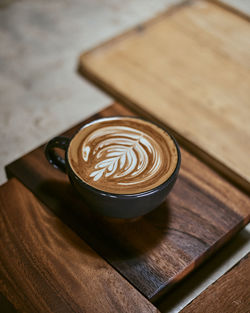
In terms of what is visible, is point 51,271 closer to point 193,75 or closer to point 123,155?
point 123,155

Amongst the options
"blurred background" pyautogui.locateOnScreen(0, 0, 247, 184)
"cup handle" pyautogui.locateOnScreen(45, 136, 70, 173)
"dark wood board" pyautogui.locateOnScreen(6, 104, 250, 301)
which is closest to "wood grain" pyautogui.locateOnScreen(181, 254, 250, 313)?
"dark wood board" pyautogui.locateOnScreen(6, 104, 250, 301)

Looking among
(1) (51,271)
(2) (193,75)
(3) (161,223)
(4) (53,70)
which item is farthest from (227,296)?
(4) (53,70)

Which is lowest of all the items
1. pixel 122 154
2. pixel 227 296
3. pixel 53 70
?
pixel 53 70

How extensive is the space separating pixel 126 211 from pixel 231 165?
1.11 ft

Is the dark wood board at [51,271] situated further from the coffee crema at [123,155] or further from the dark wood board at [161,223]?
the coffee crema at [123,155]

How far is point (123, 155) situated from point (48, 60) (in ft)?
2.47

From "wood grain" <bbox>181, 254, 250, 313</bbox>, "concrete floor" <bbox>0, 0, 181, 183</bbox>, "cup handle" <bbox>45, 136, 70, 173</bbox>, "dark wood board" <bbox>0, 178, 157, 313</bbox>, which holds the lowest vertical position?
"concrete floor" <bbox>0, 0, 181, 183</bbox>

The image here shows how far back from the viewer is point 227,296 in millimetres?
707

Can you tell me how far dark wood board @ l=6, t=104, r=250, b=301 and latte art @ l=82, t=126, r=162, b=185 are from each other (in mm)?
108

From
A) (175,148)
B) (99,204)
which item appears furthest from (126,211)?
(175,148)

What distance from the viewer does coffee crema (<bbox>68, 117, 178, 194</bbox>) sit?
0.71m

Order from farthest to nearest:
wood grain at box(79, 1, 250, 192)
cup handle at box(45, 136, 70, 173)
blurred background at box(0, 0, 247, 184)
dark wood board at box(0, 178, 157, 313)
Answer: blurred background at box(0, 0, 247, 184) → wood grain at box(79, 1, 250, 192) → cup handle at box(45, 136, 70, 173) → dark wood board at box(0, 178, 157, 313)

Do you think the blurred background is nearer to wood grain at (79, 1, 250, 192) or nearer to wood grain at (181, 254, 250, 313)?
wood grain at (79, 1, 250, 192)

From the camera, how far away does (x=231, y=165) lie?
0.94 meters
